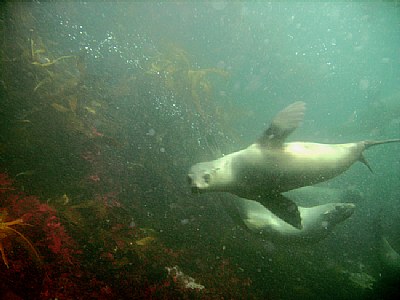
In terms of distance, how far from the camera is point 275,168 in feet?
13.1

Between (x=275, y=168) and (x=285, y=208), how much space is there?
0.65 meters

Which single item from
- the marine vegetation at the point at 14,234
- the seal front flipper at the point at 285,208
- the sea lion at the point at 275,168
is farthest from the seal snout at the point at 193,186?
the marine vegetation at the point at 14,234

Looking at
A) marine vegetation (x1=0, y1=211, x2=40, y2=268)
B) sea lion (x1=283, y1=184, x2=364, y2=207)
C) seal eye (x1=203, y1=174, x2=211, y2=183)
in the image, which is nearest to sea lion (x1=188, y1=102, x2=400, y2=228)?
seal eye (x1=203, y1=174, x2=211, y2=183)

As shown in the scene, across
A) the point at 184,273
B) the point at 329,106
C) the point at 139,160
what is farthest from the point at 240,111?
the point at 329,106

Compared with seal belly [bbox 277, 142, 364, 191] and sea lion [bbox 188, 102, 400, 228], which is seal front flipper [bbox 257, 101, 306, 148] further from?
seal belly [bbox 277, 142, 364, 191]

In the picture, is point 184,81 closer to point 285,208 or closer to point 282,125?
point 282,125

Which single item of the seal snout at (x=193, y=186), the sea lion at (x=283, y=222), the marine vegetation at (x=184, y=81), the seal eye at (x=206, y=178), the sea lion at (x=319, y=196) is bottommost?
the seal snout at (x=193, y=186)

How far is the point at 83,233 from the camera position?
14.1ft

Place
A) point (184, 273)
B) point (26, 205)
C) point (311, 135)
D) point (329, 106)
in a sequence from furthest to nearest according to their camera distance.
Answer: point (329, 106) → point (311, 135) → point (184, 273) → point (26, 205)

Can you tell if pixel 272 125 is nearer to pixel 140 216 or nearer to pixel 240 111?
pixel 140 216

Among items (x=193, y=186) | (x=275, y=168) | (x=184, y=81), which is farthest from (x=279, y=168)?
(x=184, y=81)

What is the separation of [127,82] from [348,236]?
860 centimetres

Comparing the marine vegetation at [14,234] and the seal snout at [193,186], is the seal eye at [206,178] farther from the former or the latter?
the marine vegetation at [14,234]

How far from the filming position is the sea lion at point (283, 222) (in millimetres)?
5258
